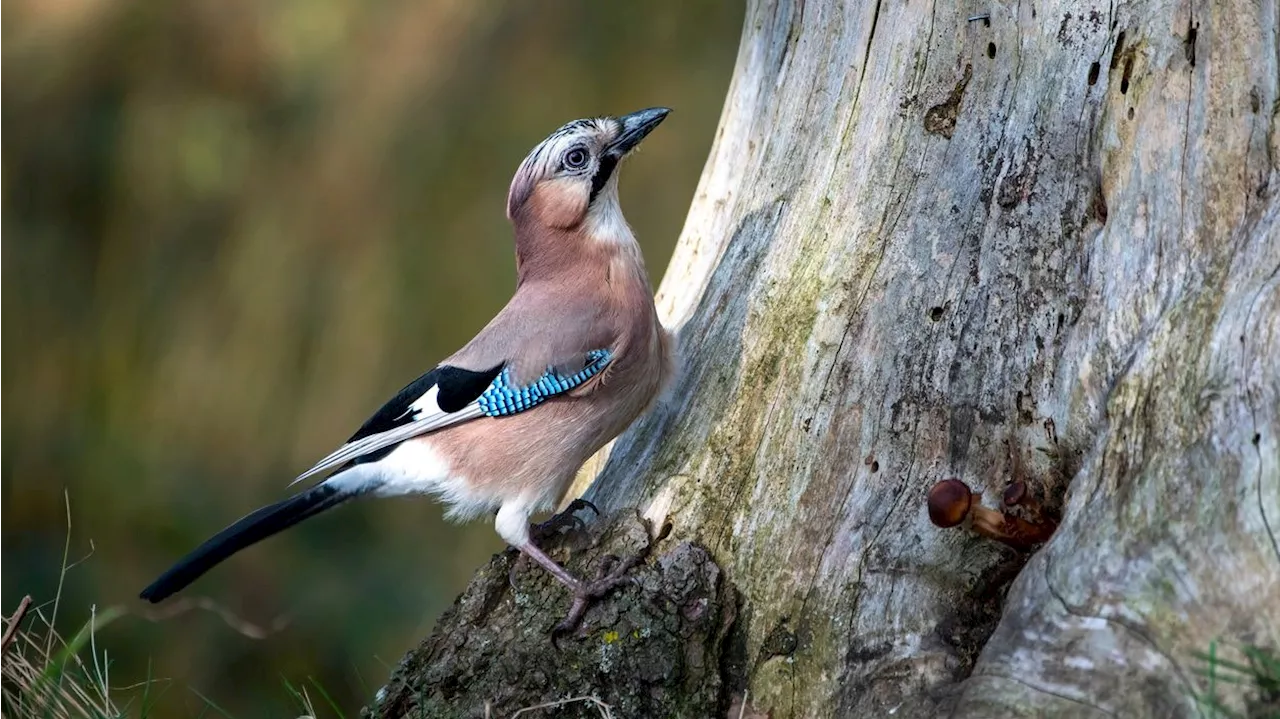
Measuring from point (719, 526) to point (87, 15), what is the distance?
4.51 meters

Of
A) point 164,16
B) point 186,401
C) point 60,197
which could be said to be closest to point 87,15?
point 164,16

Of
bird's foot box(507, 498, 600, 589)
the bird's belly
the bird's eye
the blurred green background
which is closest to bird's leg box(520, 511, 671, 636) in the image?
bird's foot box(507, 498, 600, 589)

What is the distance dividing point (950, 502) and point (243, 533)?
1611 mm

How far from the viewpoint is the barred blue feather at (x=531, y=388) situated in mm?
3166

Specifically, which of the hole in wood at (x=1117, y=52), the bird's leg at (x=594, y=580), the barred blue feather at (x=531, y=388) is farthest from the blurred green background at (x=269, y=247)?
the hole in wood at (x=1117, y=52)

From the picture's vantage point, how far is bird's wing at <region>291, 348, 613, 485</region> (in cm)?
323

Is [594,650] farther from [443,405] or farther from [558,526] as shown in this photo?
[443,405]

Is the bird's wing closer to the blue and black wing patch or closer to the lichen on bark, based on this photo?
the blue and black wing patch

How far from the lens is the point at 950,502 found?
8.11 ft

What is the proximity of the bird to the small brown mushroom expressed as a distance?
35.0 inches

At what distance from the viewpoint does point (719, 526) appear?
2.85 metres

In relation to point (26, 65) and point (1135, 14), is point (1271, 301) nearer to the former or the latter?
point (1135, 14)

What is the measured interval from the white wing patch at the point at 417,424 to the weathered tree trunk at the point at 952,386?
438mm

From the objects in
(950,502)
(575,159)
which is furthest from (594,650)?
(575,159)
